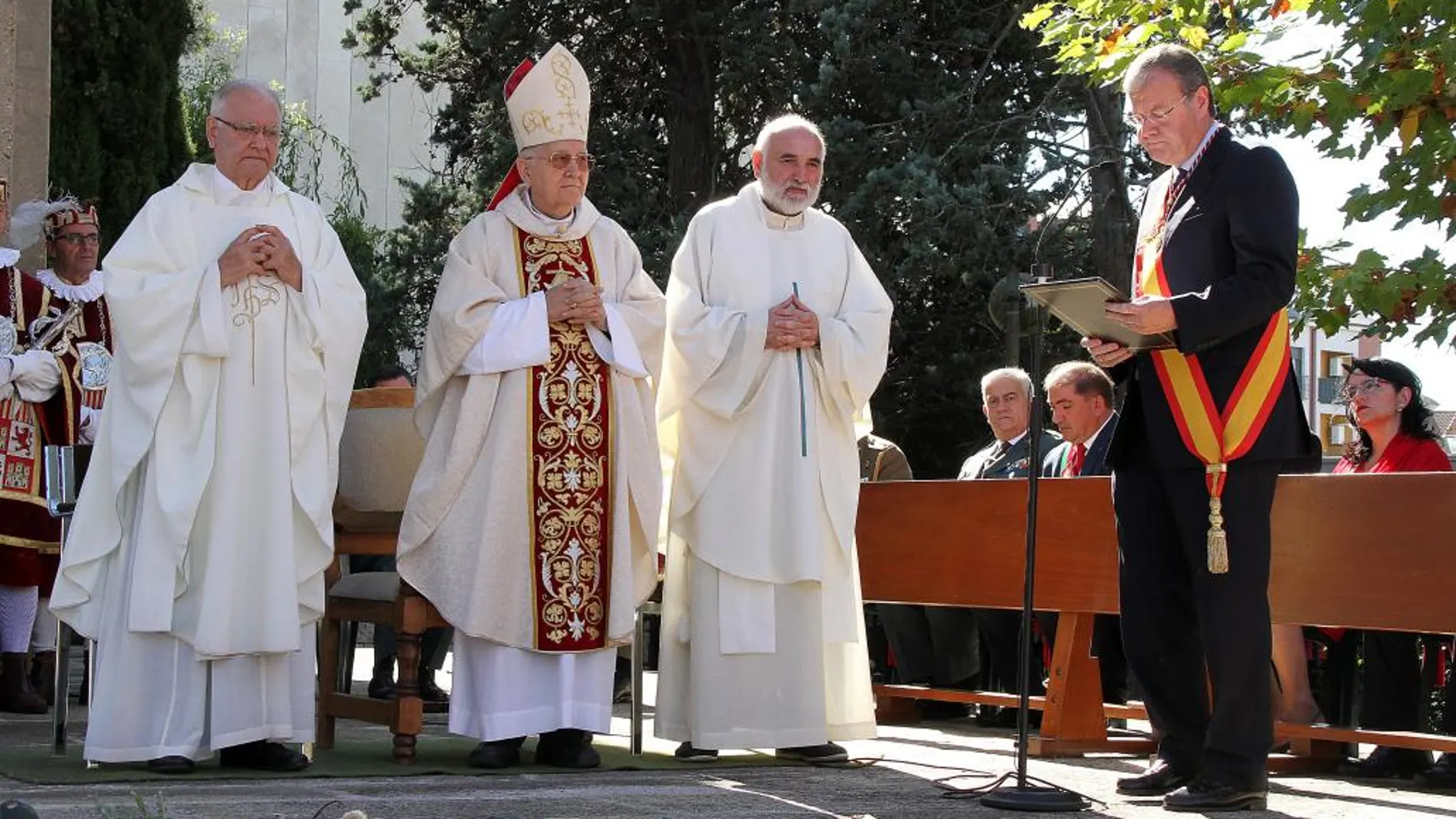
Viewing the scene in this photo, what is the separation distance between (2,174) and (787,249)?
4030 millimetres

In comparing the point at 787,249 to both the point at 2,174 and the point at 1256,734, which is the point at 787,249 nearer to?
the point at 1256,734

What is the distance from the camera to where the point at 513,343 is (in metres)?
6.45

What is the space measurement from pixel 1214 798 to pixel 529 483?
249 cm

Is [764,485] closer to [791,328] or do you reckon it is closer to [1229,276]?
[791,328]

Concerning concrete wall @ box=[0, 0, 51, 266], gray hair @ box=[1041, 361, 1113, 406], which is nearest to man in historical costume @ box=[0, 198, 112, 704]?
concrete wall @ box=[0, 0, 51, 266]

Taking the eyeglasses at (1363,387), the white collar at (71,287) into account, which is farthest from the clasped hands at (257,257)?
the eyeglasses at (1363,387)

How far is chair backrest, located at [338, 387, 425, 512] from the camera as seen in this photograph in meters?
7.02

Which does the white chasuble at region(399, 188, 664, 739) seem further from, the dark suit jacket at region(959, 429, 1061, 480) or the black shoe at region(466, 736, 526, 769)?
the dark suit jacket at region(959, 429, 1061, 480)

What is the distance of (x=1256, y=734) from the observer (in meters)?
5.18

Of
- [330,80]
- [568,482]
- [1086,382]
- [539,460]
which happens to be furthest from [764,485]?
[330,80]

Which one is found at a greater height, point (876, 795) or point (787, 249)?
point (787, 249)

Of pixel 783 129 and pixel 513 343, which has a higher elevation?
pixel 783 129

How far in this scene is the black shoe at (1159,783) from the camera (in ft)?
18.1

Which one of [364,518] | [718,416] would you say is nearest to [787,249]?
[718,416]
